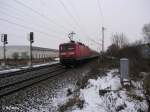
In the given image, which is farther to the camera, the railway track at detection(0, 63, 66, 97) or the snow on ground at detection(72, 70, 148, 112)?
the railway track at detection(0, 63, 66, 97)

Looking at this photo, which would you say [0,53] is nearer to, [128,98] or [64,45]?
[64,45]

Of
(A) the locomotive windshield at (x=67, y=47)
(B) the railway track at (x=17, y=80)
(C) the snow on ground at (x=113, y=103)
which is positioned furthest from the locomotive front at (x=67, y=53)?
(C) the snow on ground at (x=113, y=103)

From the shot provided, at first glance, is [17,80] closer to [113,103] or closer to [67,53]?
[113,103]

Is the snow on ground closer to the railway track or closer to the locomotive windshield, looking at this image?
the railway track

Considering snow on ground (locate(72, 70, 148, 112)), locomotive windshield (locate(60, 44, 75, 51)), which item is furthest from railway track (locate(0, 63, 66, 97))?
locomotive windshield (locate(60, 44, 75, 51))

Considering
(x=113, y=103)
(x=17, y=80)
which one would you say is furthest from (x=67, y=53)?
(x=113, y=103)

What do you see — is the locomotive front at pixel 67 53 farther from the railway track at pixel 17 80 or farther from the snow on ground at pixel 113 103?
the snow on ground at pixel 113 103

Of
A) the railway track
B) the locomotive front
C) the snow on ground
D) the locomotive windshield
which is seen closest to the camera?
the snow on ground

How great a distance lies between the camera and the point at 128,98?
736 cm

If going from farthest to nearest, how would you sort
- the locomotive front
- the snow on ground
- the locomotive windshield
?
the locomotive windshield < the locomotive front < the snow on ground

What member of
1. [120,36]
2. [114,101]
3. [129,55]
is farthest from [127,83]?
[120,36]

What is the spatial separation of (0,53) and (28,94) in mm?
69057

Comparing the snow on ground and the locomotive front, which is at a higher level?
the locomotive front

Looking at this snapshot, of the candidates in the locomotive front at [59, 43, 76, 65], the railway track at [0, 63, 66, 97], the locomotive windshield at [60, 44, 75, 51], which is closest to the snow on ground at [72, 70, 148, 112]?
the railway track at [0, 63, 66, 97]
